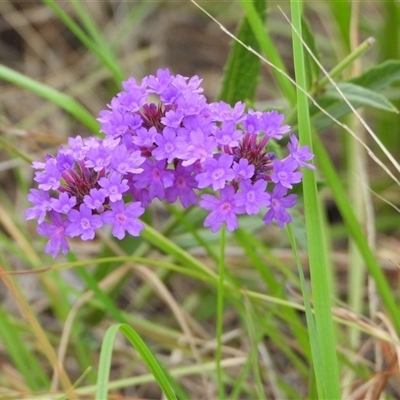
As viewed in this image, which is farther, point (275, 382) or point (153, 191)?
point (275, 382)

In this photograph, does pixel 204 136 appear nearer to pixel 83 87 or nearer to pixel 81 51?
pixel 83 87

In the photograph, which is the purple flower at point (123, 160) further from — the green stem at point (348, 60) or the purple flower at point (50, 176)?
the green stem at point (348, 60)

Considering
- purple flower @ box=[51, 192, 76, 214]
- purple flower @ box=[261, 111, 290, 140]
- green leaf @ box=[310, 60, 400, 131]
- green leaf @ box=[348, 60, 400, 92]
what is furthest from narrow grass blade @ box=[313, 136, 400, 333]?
purple flower @ box=[51, 192, 76, 214]

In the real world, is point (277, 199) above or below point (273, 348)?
above

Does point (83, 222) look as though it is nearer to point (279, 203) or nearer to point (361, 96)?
point (279, 203)

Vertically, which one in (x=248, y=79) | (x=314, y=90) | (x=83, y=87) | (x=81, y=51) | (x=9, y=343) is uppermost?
(x=81, y=51)

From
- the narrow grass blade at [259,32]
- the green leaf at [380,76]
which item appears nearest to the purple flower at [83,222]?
the narrow grass blade at [259,32]

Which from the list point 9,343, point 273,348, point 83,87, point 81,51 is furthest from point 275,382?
point 81,51

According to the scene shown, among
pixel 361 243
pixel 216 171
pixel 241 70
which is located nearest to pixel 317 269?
pixel 216 171
